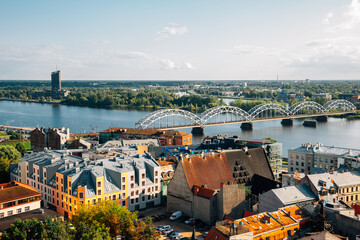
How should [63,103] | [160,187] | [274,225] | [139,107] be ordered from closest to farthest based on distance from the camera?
1. [274,225]
2. [160,187]
3. [139,107]
4. [63,103]

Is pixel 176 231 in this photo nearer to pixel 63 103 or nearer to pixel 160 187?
pixel 160 187

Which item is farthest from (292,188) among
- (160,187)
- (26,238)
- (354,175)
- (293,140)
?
(293,140)

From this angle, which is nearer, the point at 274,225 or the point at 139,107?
the point at 274,225

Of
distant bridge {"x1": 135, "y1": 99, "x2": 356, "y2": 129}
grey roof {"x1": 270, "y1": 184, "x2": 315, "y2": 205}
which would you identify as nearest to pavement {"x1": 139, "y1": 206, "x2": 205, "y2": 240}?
grey roof {"x1": 270, "y1": 184, "x2": 315, "y2": 205}

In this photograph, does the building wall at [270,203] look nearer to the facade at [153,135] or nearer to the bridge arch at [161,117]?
the facade at [153,135]

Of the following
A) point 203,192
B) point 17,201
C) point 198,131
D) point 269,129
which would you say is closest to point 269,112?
point 269,129

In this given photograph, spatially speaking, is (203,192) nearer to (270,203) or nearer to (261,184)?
(270,203)
